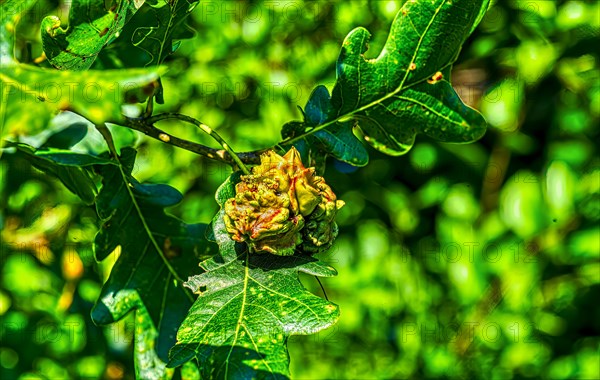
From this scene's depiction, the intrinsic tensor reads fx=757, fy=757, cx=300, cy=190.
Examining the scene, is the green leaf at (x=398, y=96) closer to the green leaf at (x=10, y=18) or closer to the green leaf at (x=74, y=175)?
the green leaf at (x=74, y=175)

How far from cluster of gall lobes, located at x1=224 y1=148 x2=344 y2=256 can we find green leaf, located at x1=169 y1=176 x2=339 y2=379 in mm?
30

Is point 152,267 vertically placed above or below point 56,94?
below

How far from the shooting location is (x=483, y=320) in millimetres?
2260

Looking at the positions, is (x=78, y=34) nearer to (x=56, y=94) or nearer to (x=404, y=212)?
(x=56, y=94)

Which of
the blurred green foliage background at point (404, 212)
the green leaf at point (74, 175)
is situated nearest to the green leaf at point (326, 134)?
the green leaf at point (74, 175)

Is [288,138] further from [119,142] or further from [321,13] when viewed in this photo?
[321,13]

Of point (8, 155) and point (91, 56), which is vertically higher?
point (91, 56)

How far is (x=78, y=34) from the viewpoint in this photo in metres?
1.02

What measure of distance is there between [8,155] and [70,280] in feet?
1.61

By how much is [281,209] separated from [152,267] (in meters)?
0.38

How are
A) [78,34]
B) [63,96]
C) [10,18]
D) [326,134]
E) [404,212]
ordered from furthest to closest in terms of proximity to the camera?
1. [404,212]
2. [326,134]
3. [78,34]
4. [10,18]
5. [63,96]

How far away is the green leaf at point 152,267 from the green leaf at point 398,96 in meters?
0.24

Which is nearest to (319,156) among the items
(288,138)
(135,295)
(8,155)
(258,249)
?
(288,138)

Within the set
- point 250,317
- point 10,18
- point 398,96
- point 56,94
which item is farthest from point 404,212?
point 56,94
